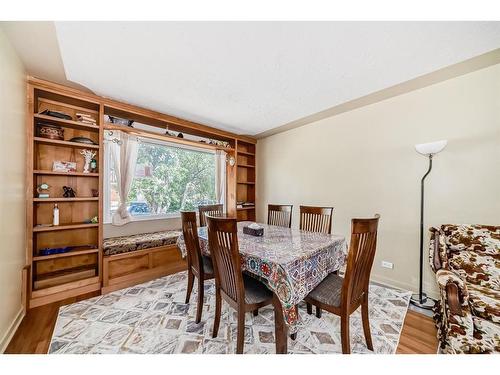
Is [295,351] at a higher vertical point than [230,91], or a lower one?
lower

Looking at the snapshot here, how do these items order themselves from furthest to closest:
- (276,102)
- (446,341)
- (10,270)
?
1. (276,102)
2. (10,270)
3. (446,341)

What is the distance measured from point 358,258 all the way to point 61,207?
3.25 meters

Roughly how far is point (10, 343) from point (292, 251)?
90.5 inches

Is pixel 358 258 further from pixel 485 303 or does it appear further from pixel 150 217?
pixel 150 217

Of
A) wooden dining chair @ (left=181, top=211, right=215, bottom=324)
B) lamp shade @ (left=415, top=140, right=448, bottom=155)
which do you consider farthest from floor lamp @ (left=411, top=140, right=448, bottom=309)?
wooden dining chair @ (left=181, top=211, right=215, bottom=324)

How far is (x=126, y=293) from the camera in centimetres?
234

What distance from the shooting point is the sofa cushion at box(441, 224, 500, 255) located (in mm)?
1669

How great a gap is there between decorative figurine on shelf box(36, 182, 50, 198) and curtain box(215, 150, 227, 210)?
238cm

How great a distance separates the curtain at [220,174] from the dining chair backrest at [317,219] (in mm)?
1945

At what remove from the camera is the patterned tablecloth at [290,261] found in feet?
4.05

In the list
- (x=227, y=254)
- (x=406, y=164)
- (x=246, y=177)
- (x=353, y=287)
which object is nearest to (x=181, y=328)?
(x=227, y=254)

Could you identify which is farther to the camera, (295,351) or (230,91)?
(230,91)

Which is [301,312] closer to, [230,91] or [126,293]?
[126,293]
